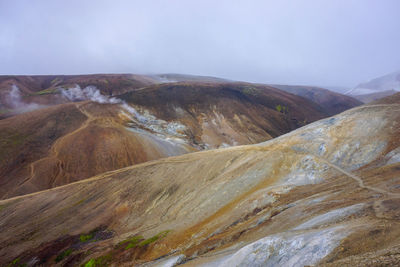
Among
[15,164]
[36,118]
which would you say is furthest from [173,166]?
[36,118]

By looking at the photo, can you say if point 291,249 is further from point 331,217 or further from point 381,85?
point 381,85

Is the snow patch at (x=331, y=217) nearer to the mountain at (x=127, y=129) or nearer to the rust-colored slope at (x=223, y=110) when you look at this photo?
the mountain at (x=127, y=129)

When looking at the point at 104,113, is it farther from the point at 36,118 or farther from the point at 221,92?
the point at 221,92

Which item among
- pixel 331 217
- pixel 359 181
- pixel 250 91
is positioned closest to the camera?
pixel 331 217

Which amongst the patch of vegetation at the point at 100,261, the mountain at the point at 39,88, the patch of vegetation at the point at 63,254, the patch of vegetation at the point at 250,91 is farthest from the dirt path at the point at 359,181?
the mountain at the point at 39,88

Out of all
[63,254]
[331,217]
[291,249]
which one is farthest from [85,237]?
[331,217]

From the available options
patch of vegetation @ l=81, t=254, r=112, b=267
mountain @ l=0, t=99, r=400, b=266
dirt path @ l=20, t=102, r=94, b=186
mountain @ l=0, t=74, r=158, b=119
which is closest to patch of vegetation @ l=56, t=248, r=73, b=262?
mountain @ l=0, t=99, r=400, b=266
